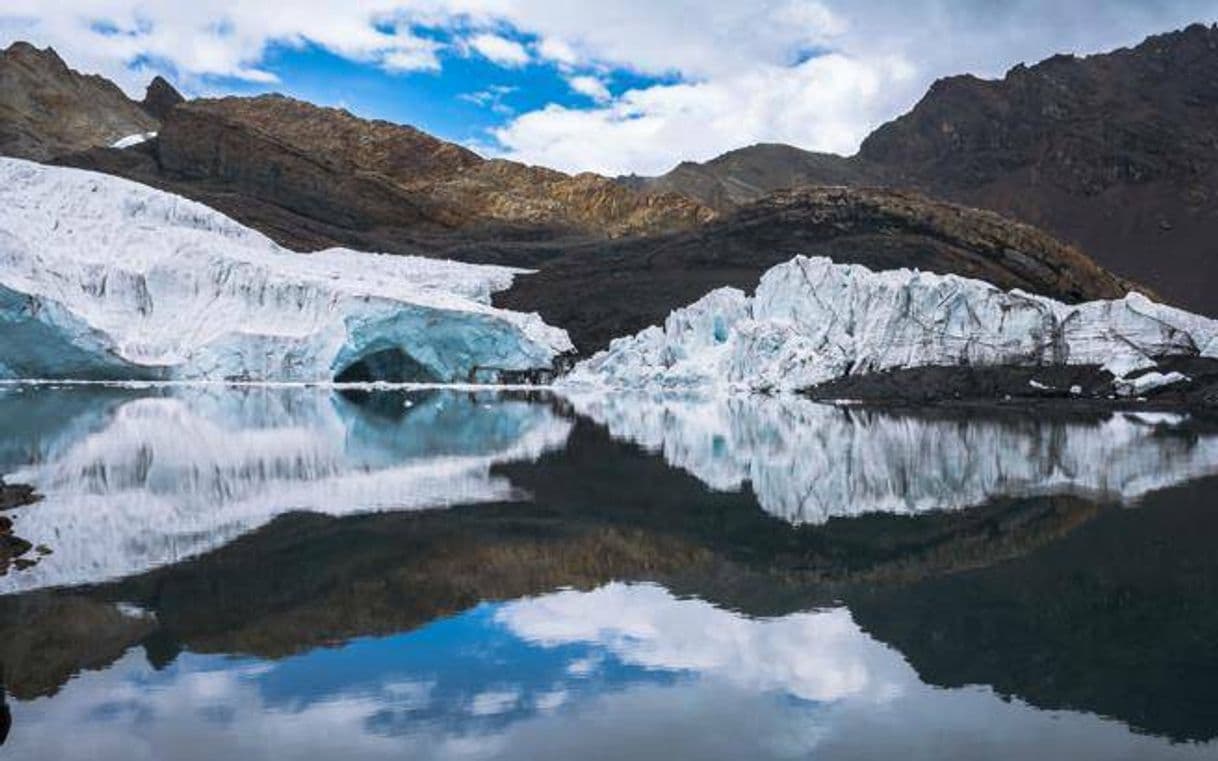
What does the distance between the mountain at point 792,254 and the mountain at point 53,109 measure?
45.6 metres

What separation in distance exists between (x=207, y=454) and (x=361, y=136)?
92542 millimetres

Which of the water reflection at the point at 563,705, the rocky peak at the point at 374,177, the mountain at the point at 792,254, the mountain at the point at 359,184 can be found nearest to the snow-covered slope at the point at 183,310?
the mountain at the point at 792,254

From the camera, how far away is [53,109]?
309 ft

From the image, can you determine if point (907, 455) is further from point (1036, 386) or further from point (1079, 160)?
point (1079, 160)

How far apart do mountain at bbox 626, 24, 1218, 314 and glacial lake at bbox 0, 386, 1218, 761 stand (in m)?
102

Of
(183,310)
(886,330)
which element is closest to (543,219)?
(183,310)

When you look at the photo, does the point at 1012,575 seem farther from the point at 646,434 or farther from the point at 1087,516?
the point at 646,434

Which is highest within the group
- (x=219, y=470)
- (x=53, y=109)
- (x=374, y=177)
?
(x=53, y=109)

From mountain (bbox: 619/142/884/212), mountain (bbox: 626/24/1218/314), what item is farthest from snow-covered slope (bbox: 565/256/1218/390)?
mountain (bbox: 619/142/884/212)

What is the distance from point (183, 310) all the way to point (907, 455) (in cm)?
3243

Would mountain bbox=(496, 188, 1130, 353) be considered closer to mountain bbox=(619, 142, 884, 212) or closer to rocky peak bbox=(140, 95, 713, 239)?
rocky peak bbox=(140, 95, 713, 239)

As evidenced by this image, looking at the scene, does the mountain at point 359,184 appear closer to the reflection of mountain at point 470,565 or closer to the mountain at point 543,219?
the mountain at point 543,219

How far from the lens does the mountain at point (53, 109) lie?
3381 inches

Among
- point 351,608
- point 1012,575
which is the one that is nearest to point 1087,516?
point 1012,575
